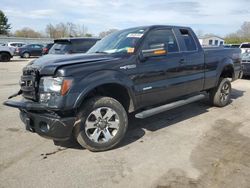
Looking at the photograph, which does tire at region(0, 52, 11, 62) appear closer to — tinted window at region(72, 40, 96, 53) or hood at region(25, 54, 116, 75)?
tinted window at region(72, 40, 96, 53)

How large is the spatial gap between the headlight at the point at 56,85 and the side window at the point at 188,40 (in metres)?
2.96

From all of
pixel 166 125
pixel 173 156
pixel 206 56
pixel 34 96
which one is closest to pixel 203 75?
pixel 206 56

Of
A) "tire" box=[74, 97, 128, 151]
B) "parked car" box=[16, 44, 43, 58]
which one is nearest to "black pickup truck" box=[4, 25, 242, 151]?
"tire" box=[74, 97, 128, 151]

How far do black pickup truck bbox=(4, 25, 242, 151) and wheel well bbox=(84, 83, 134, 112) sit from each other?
0.02 metres

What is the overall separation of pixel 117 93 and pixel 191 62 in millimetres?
1952

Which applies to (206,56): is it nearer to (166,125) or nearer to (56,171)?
(166,125)

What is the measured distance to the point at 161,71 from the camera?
16.4 ft

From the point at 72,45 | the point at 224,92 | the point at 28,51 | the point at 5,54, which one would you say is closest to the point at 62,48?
the point at 72,45

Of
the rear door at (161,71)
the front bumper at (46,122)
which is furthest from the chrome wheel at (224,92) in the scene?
the front bumper at (46,122)

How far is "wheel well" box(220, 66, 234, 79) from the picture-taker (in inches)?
278

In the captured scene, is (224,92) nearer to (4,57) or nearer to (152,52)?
(152,52)

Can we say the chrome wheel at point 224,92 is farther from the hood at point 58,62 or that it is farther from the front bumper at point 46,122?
the front bumper at point 46,122

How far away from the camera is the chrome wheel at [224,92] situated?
698 cm

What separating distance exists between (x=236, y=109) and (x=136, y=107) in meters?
3.38
